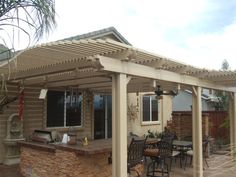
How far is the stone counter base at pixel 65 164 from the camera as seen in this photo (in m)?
6.54

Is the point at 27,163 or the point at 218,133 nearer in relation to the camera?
the point at 27,163

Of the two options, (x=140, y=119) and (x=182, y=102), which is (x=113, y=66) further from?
(x=182, y=102)

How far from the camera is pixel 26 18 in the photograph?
2.81m

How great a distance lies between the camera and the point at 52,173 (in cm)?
708

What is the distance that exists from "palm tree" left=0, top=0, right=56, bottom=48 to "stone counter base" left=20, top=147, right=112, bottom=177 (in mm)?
4202

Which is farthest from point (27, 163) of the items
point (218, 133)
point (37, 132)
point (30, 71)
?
point (218, 133)

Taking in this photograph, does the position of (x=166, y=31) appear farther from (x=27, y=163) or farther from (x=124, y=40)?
(x=27, y=163)

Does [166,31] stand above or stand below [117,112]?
above

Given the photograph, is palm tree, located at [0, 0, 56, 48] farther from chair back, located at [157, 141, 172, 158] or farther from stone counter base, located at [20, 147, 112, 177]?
chair back, located at [157, 141, 172, 158]

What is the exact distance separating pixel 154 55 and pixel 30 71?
342 centimetres

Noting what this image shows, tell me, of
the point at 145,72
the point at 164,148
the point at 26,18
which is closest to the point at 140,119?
the point at 164,148

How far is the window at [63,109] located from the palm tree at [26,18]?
8421 millimetres

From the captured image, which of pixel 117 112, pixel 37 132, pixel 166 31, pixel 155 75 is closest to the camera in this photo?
pixel 117 112

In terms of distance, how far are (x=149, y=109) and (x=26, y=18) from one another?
46.0 feet
